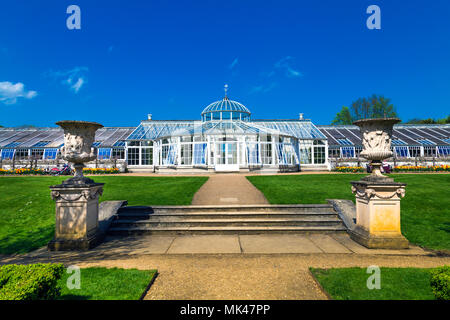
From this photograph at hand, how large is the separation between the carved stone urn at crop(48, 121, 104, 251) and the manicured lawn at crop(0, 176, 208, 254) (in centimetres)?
94

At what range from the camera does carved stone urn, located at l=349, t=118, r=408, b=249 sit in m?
6.10

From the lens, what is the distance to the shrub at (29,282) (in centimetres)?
266

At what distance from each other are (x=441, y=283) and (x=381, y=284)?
1.04 m

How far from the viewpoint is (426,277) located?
13.6 ft

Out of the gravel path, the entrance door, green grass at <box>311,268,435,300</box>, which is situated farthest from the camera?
the entrance door

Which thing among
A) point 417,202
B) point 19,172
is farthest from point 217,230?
point 19,172

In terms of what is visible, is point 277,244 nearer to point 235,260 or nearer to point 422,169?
point 235,260

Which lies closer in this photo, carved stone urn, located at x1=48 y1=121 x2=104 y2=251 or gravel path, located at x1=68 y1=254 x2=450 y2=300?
gravel path, located at x1=68 y1=254 x2=450 y2=300

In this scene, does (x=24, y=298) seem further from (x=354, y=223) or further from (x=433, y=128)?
(x=433, y=128)

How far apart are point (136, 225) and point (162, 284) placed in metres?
3.90

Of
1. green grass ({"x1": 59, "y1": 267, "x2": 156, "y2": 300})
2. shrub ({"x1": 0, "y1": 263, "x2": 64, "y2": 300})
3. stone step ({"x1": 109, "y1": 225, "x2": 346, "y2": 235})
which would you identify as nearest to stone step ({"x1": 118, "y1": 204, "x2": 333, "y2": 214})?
stone step ({"x1": 109, "y1": 225, "x2": 346, "y2": 235})

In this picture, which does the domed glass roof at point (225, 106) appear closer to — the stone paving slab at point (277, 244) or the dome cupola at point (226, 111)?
the dome cupola at point (226, 111)

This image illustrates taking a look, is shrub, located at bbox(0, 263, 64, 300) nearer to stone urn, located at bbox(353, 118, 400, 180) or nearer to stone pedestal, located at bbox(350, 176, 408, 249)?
stone pedestal, located at bbox(350, 176, 408, 249)
